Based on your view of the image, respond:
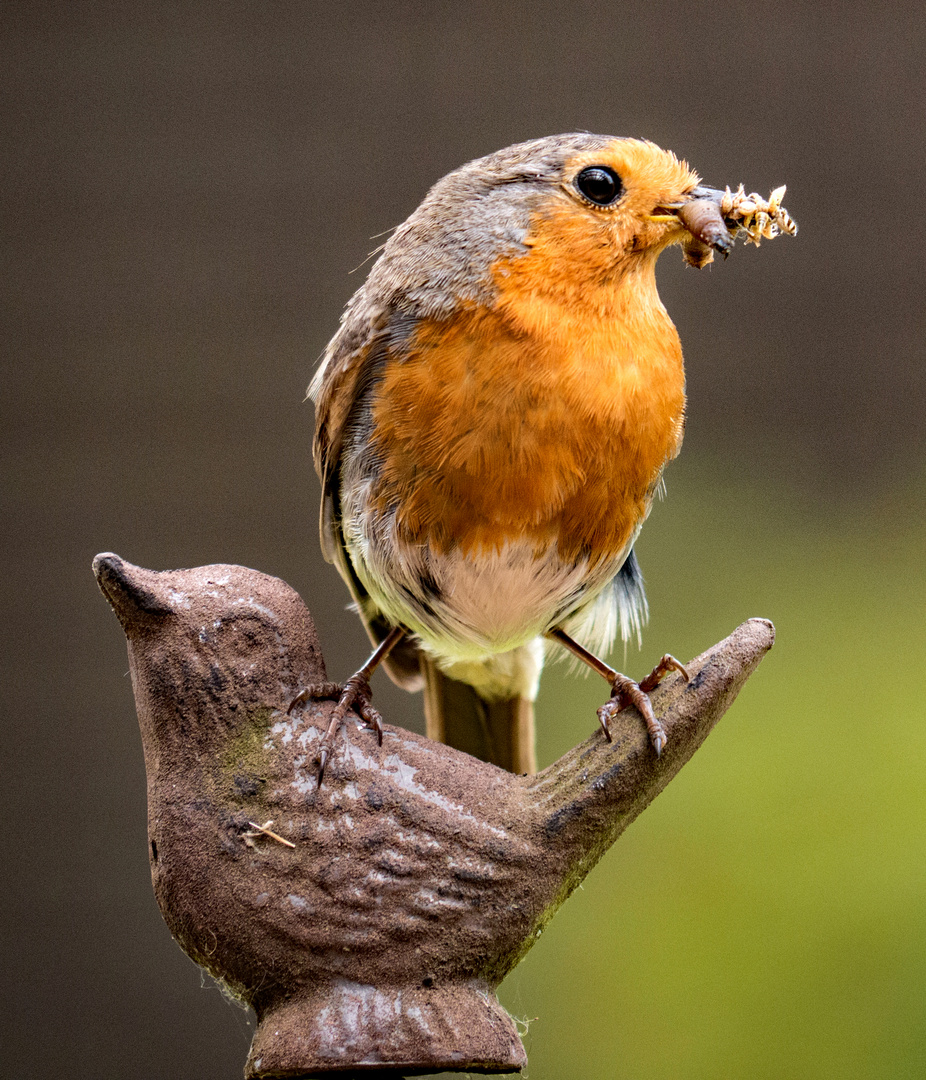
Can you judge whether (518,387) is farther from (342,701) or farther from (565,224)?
(342,701)

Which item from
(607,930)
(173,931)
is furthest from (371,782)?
(607,930)

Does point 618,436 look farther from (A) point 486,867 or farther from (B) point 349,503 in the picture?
(A) point 486,867

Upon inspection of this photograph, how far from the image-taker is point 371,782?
3.88 ft

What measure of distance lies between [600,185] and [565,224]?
2.2 inches

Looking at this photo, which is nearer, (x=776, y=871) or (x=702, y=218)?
(x=702, y=218)

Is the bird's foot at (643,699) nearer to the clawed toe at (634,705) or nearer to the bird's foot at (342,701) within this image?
the clawed toe at (634,705)

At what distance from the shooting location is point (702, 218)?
1.22m

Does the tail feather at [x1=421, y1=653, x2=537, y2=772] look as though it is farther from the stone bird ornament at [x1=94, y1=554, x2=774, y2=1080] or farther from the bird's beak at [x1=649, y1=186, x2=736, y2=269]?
the bird's beak at [x1=649, y1=186, x2=736, y2=269]

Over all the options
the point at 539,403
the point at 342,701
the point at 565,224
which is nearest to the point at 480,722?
the point at 342,701

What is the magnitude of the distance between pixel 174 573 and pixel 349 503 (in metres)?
0.25

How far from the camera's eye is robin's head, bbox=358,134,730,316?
124 centimetres

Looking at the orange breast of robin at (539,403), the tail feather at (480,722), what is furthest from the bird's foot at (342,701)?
the tail feather at (480,722)

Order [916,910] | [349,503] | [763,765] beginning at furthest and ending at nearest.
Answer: [763,765] < [916,910] < [349,503]

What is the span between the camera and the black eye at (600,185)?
1249 mm
